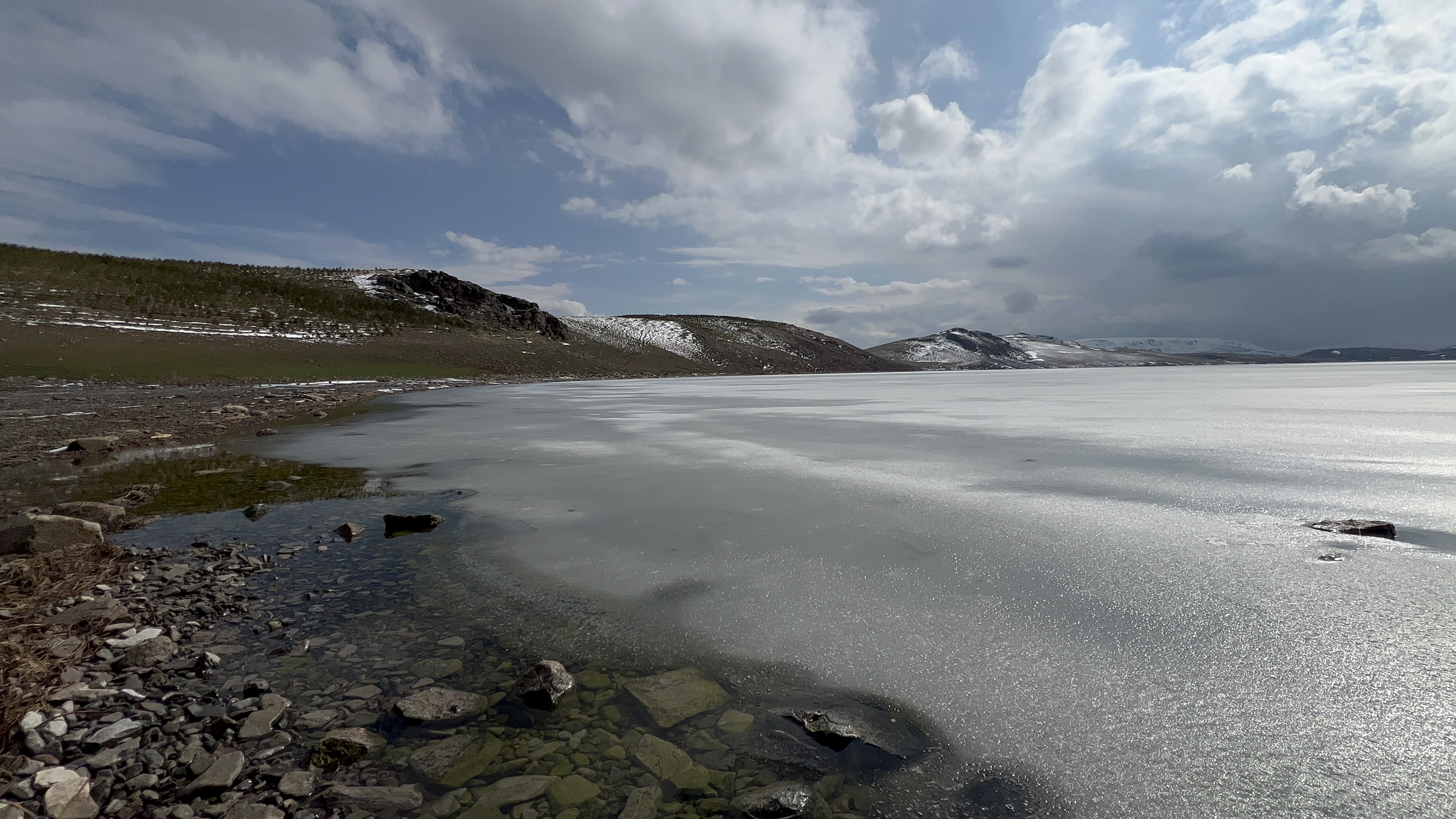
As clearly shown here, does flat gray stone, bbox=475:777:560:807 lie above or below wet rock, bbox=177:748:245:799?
below

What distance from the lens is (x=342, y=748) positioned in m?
2.68

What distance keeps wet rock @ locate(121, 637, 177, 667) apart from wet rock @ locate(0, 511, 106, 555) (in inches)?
102

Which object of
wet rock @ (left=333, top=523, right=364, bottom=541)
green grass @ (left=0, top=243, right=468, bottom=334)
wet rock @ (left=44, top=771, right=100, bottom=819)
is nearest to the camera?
wet rock @ (left=44, top=771, right=100, bottom=819)

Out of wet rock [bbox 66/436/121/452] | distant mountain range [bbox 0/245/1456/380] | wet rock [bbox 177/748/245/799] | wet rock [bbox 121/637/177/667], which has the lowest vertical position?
wet rock [bbox 177/748/245/799]

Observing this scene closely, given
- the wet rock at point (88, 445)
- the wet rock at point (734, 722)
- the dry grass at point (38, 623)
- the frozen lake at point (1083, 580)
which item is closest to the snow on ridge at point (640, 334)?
the wet rock at point (88, 445)

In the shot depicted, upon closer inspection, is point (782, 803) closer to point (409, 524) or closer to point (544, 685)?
point (544, 685)

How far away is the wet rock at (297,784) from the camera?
242 centimetres

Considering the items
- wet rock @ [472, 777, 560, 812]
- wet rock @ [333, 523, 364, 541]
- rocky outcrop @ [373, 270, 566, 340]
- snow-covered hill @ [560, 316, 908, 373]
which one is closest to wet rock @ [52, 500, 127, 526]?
wet rock @ [333, 523, 364, 541]

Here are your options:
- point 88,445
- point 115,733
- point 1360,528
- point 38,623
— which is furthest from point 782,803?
point 88,445

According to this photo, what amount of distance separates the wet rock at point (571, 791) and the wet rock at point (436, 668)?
1.17 meters

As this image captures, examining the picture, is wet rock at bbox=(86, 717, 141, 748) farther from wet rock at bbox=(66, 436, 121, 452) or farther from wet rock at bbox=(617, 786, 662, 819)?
wet rock at bbox=(66, 436, 121, 452)

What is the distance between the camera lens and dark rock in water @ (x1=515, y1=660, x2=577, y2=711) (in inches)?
121

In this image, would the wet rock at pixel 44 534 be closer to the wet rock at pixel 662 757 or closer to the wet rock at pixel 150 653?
the wet rock at pixel 150 653

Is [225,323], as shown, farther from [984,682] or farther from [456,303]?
[984,682]
